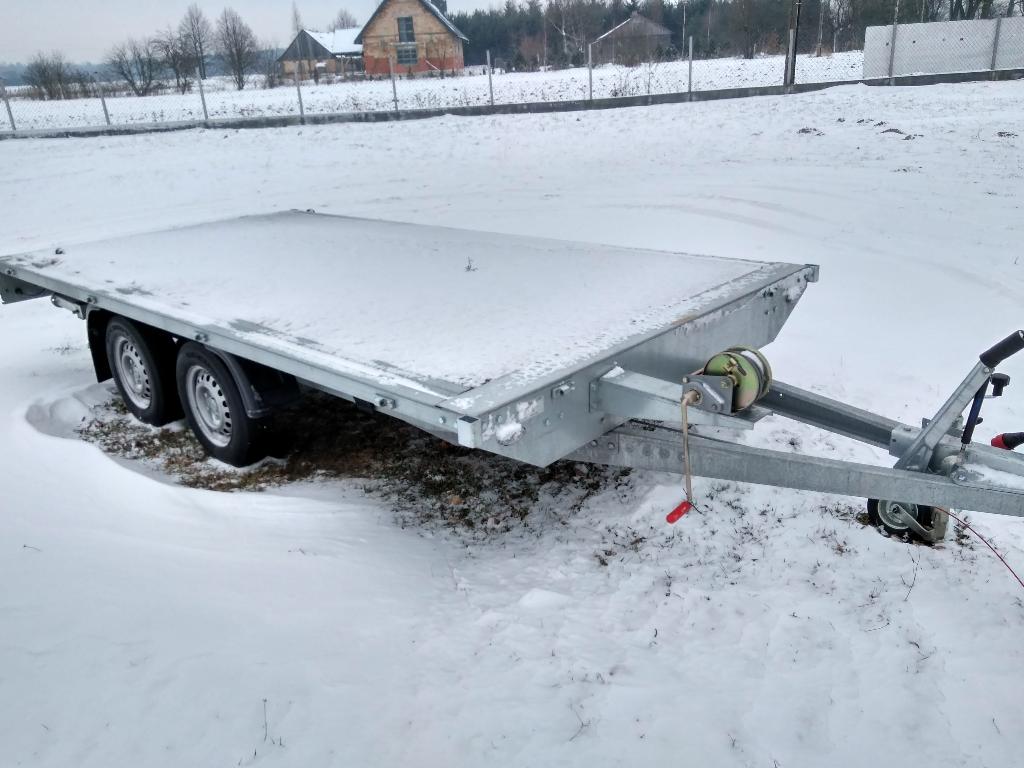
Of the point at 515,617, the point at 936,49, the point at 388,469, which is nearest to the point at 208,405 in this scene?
the point at 388,469

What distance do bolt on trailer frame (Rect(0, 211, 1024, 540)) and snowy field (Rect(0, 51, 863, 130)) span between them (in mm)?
19676

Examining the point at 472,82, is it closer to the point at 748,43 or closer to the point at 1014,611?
the point at 748,43

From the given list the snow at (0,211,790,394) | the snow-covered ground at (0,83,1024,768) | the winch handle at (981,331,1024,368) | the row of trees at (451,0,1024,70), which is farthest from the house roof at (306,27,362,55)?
the winch handle at (981,331,1024,368)

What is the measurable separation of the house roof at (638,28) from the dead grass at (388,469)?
173ft

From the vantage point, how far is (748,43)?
144ft

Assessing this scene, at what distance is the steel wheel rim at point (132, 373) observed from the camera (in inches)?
209

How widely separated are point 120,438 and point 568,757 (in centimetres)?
395

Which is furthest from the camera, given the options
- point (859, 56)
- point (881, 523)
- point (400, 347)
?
point (859, 56)

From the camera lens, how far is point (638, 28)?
56.3 metres

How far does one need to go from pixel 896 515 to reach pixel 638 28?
58.9 meters

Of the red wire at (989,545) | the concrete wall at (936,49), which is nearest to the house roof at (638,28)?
the concrete wall at (936,49)

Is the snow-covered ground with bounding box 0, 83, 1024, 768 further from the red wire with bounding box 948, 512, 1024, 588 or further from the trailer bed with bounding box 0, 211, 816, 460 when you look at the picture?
the trailer bed with bounding box 0, 211, 816, 460

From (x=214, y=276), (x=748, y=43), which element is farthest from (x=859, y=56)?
(x=214, y=276)

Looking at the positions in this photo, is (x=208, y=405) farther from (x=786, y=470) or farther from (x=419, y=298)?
(x=786, y=470)
